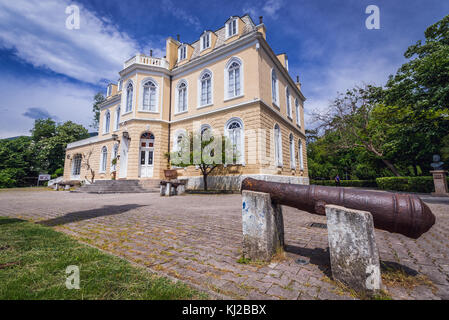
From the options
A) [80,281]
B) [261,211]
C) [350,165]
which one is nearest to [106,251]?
[80,281]

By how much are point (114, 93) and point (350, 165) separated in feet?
111

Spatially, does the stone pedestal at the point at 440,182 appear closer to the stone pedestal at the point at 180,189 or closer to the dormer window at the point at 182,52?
the stone pedestal at the point at 180,189

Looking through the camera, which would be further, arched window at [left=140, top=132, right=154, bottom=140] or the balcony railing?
the balcony railing

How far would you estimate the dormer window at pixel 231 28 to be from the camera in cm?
1487

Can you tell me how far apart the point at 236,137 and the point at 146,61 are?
11.3 meters

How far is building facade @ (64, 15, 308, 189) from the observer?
13008mm

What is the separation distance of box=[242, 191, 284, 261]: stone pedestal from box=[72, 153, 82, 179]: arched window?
28.3 metres

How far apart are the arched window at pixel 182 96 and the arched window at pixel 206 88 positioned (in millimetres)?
1892

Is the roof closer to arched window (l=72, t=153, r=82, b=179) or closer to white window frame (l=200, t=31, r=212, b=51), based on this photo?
white window frame (l=200, t=31, r=212, b=51)

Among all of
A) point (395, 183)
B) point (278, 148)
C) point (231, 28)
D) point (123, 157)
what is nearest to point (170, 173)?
point (123, 157)

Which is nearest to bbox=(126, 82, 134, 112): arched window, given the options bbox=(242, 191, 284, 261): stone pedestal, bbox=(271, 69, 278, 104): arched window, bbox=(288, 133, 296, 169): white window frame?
bbox=(271, 69, 278, 104): arched window

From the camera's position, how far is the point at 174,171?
1547 centimetres

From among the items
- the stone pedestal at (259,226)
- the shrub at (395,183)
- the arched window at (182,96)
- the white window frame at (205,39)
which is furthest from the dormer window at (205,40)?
the shrub at (395,183)

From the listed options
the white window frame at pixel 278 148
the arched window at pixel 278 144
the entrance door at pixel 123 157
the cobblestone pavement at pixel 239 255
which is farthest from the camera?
the entrance door at pixel 123 157
